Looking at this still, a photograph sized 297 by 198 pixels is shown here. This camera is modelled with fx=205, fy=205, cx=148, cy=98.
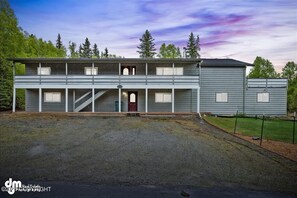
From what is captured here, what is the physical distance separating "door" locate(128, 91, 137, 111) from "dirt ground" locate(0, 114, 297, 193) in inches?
427

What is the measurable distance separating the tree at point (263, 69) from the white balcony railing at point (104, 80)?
22642 mm

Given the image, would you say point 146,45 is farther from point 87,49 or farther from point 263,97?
point 263,97

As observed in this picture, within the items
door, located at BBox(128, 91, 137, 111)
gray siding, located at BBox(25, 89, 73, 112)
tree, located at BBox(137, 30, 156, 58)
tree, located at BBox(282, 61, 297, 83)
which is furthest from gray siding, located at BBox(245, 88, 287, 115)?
tree, located at BBox(137, 30, 156, 58)

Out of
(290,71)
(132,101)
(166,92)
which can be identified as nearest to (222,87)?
(166,92)

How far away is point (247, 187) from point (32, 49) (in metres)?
42.2

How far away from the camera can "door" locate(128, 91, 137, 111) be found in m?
21.6

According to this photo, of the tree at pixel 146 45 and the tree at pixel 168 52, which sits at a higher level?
the tree at pixel 146 45

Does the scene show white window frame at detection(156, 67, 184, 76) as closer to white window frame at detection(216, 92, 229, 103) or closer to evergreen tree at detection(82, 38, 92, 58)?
white window frame at detection(216, 92, 229, 103)

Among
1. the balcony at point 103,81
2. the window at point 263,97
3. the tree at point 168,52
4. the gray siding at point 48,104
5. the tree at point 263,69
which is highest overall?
the tree at point 168,52

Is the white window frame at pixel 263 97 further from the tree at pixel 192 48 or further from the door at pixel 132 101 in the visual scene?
the tree at pixel 192 48

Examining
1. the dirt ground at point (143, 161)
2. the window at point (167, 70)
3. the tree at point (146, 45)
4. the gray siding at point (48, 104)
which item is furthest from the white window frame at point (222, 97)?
the tree at point (146, 45)

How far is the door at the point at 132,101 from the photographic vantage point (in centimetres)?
2164

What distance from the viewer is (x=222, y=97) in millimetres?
21156

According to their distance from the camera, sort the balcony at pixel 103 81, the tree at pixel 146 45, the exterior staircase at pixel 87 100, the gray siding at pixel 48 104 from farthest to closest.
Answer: the tree at pixel 146 45
the gray siding at pixel 48 104
the exterior staircase at pixel 87 100
the balcony at pixel 103 81
